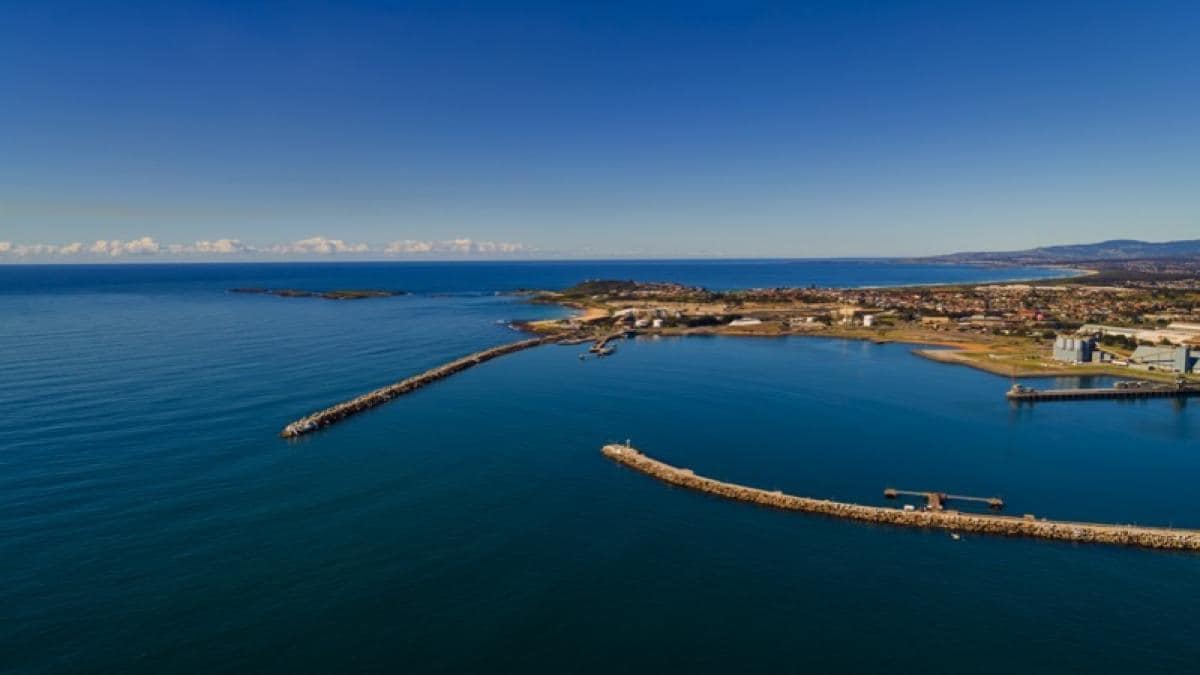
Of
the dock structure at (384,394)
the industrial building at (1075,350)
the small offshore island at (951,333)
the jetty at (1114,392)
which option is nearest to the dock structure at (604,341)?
the small offshore island at (951,333)

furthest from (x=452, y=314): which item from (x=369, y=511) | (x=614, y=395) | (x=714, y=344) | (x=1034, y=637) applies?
(x=1034, y=637)

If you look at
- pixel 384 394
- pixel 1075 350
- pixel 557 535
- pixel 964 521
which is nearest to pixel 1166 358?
pixel 1075 350

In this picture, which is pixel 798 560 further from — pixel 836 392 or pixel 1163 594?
pixel 836 392

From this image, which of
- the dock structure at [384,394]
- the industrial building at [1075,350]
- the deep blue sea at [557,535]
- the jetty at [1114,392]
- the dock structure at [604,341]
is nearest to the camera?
the deep blue sea at [557,535]

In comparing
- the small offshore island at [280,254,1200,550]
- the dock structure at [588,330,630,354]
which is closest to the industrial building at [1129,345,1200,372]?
the small offshore island at [280,254,1200,550]

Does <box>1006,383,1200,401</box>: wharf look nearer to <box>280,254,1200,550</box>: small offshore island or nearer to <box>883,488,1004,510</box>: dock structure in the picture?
<box>280,254,1200,550</box>: small offshore island

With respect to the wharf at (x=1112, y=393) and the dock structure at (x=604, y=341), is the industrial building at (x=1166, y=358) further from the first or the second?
the dock structure at (x=604, y=341)
